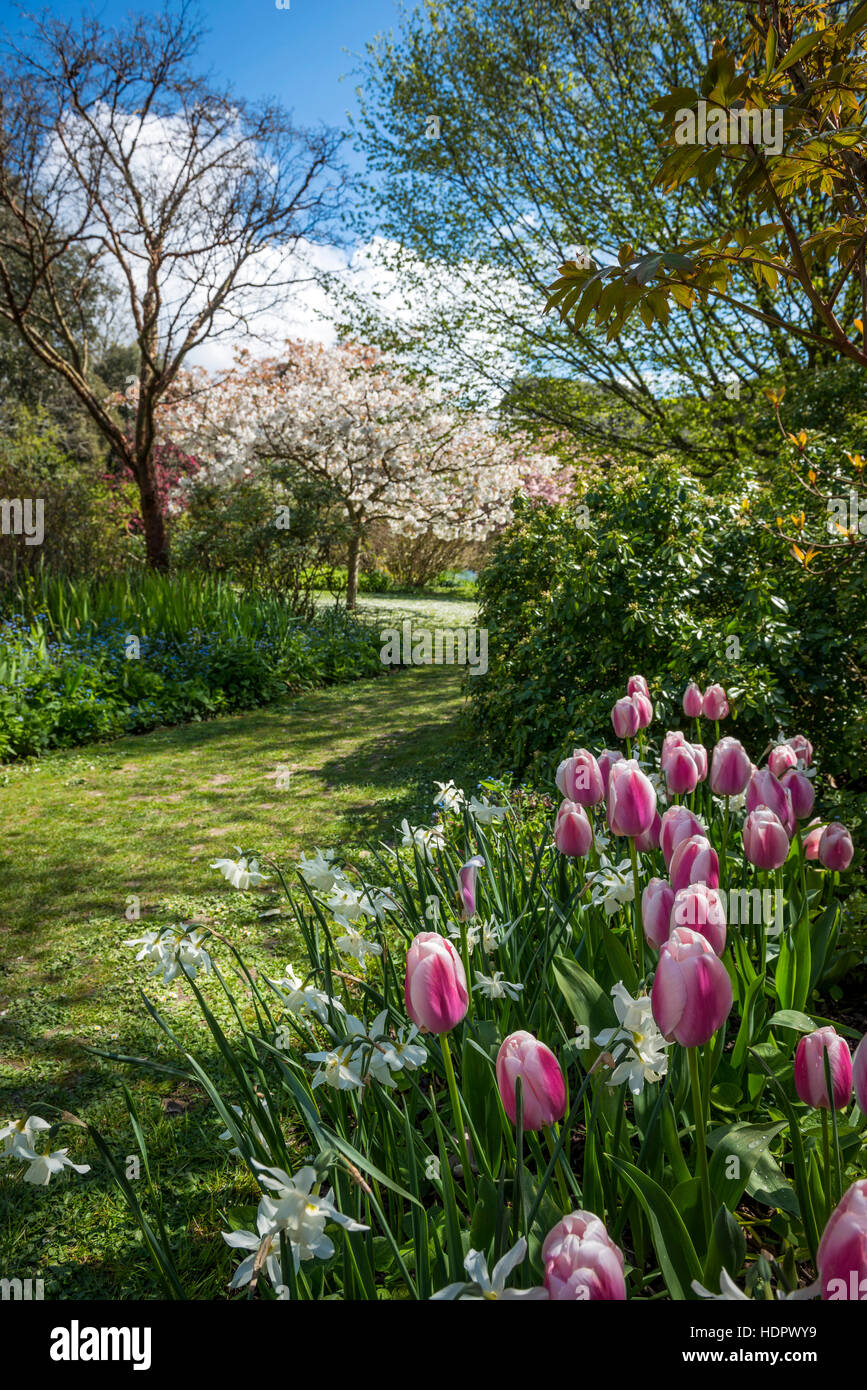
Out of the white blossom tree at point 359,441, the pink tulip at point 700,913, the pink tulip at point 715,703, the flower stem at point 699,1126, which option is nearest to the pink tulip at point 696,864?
the pink tulip at point 700,913

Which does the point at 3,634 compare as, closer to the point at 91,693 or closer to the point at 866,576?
the point at 91,693

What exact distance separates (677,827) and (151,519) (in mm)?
11691

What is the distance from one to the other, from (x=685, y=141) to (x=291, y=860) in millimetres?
3782

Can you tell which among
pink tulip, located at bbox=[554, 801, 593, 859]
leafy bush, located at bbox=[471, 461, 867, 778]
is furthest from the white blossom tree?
pink tulip, located at bbox=[554, 801, 593, 859]

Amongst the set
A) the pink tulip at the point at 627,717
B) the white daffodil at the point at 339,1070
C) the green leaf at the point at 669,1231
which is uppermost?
the pink tulip at the point at 627,717

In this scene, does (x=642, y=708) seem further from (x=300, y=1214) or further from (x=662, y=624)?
(x=662, y=624)

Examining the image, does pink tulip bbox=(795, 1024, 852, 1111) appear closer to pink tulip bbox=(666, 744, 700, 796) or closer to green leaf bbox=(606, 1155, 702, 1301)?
green leaf bbox=(606, 1155, 702, 1301)

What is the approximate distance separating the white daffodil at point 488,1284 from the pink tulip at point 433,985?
13.1 inches

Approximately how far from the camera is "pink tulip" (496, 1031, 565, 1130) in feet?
3.46

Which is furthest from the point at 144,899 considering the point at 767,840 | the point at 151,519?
the point at 151,519

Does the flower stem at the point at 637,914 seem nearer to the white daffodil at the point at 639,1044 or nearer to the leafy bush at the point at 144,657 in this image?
the white daffodil at the point at 639,1044

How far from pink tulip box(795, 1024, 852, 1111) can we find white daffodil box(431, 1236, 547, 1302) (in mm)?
471

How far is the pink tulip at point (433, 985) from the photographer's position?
3.75ft

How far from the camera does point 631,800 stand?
1629mm
